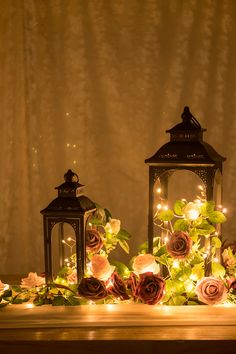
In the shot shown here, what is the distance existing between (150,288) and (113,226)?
0.80 ft

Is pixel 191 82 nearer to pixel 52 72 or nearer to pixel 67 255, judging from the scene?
pixel 52 72

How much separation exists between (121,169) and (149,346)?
3.46ft

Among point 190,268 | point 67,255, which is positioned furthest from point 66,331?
point 67,255

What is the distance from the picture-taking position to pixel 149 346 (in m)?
1.29

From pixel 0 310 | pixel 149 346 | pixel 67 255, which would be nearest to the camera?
pixel 149 346

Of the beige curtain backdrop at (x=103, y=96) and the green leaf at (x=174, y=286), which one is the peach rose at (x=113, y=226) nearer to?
the green leaf at (x=174, y=286)

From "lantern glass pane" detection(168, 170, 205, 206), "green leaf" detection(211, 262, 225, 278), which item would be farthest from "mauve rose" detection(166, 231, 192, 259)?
"lantern glass pane" detection(168, 170, 205, 206)

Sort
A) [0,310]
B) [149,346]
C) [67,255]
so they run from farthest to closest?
[67,255]
[0,310]
[149,346]

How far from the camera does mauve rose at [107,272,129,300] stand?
4.98 feet

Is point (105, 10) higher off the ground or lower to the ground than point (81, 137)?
higher

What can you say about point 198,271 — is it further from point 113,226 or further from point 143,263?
point 113,226

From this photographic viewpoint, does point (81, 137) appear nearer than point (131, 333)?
No

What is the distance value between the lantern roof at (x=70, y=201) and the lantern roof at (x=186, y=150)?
0.67ft

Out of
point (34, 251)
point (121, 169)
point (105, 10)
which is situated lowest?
point (34, 251)
